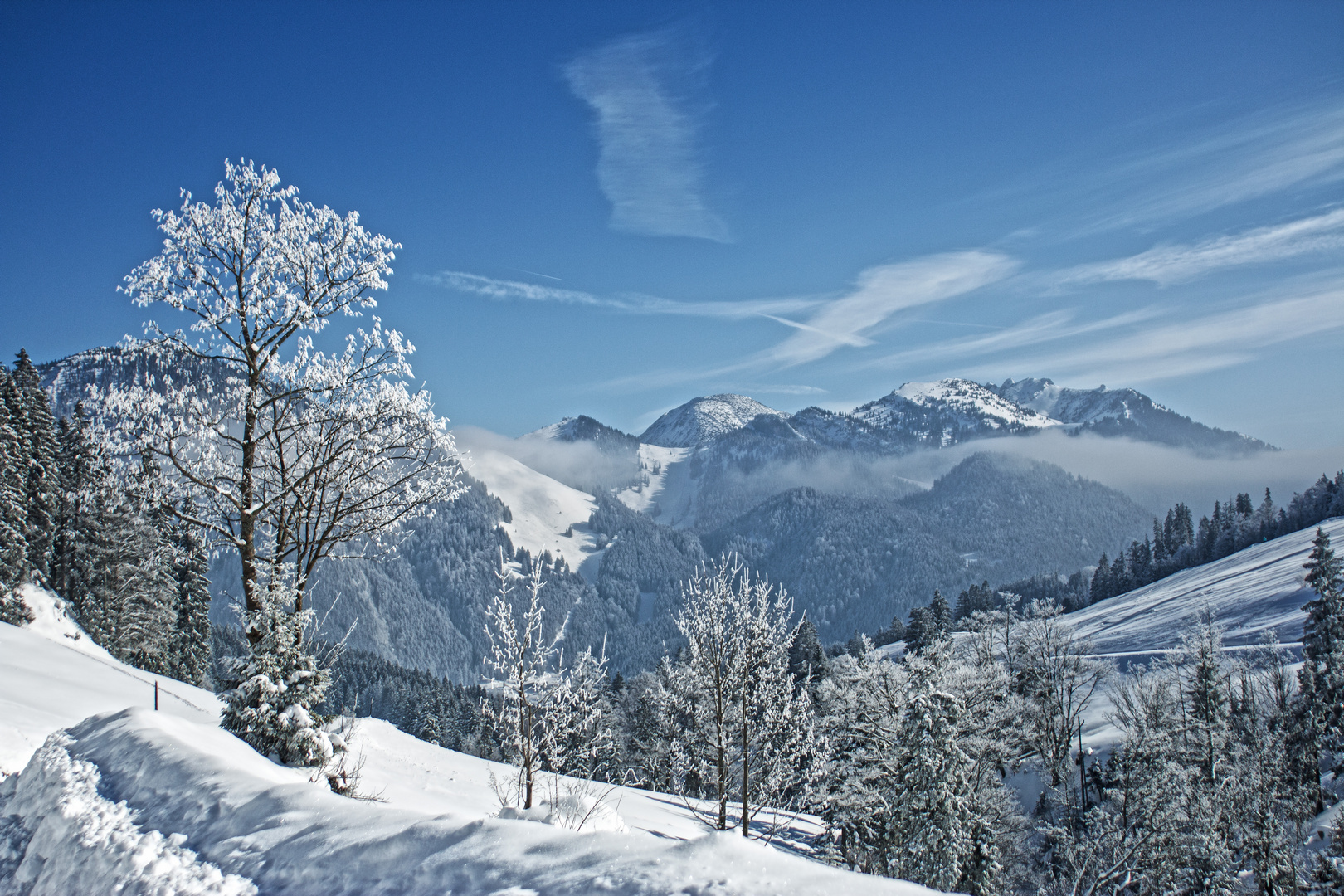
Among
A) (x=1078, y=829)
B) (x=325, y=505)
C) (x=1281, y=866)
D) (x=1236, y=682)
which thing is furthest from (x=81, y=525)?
(x=1236, y=682)

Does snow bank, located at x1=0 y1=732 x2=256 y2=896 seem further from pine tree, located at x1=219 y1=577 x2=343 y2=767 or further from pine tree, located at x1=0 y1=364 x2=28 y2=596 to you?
pine tree, located at x1=0 y1=364 x2=28 y2=596

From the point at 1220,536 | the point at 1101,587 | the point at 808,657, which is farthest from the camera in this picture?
the point at 1101,587

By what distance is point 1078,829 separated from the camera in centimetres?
2917

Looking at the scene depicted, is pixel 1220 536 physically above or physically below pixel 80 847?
above

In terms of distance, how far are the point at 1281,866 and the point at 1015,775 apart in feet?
70.3

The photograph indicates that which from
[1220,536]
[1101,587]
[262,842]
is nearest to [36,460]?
[262,842]

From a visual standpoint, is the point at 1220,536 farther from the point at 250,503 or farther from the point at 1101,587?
the point at 250,503

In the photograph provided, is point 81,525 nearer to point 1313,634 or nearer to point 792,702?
point 792,702

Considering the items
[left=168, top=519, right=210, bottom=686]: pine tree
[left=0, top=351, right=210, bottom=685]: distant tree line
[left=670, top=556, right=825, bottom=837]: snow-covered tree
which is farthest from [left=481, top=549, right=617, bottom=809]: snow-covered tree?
[left=168, top=519, right=210, bottom=686]: pine tree

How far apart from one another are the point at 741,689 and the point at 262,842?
39.6 ft

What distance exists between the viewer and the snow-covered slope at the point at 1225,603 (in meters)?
63.7

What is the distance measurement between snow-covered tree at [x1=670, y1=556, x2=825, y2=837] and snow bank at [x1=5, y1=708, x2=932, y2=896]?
417 inches

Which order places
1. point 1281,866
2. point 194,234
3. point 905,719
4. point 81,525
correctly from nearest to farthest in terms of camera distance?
1. point 194,234
2. point 905,719
3. point 1281,866
4. point 81,525

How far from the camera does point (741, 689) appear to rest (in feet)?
51.9
